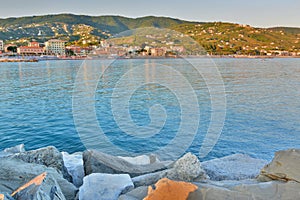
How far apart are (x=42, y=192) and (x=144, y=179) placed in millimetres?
2013

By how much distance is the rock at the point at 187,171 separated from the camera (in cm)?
503

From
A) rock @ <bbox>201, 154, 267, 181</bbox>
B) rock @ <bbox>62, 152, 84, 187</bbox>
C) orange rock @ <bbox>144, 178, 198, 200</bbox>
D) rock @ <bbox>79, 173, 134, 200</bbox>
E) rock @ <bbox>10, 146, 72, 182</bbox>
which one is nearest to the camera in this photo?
orange rock @ <bbox>144, 178, 198, 200</bbox>

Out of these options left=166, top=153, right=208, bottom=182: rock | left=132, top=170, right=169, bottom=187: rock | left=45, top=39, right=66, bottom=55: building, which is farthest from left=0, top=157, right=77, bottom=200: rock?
left=45, top=39, right=66, bottom=55: building

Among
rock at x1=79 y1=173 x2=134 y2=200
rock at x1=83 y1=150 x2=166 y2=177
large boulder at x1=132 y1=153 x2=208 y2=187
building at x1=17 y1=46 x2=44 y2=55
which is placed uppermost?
building at x1=17 y1=46 x2=44 y2=55

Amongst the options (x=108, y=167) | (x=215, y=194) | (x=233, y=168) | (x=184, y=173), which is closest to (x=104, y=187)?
(x=108, y=167)

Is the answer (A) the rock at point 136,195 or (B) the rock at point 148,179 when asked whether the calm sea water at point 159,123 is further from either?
(A) the rock at point 136,195

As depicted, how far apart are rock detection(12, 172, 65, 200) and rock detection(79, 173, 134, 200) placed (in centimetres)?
56

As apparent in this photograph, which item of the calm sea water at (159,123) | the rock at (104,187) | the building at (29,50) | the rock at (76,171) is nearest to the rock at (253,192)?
the rock at (104,187)

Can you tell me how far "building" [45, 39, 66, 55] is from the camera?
15300cm

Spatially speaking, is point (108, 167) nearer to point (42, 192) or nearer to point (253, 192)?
point (42, 192)

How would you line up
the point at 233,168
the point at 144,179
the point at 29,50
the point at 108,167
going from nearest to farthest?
the point at 144,179, the point at 108,167, the point at 233,168, the point at 29,50

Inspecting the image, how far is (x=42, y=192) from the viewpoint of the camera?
3775 mm

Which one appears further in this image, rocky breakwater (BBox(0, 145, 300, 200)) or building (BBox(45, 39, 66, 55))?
building (BBox(45, 39, 66, 55))

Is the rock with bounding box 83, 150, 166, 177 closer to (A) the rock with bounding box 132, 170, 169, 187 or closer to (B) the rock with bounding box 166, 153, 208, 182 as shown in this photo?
(A) the rock with bounding box 132, 170, 169, 187
